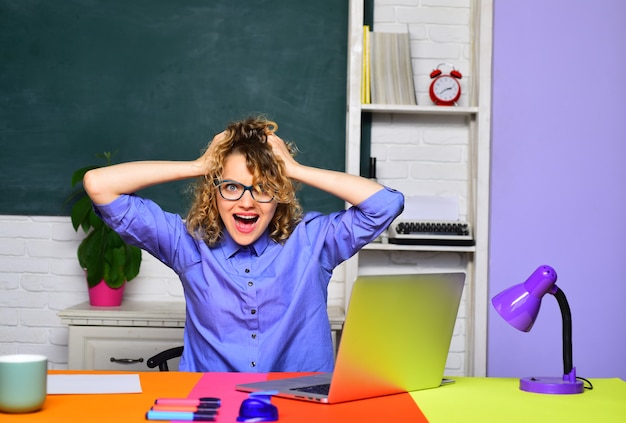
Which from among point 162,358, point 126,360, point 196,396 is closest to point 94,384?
point 196,396

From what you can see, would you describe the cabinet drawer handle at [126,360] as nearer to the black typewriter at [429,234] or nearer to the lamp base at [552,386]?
the black typewriter at [429,234]

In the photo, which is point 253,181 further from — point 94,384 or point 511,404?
point 511,404

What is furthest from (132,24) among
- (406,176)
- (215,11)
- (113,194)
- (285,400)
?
(285,400)

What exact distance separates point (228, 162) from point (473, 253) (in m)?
1.56

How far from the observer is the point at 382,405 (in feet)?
4.96

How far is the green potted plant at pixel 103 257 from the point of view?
320 cm

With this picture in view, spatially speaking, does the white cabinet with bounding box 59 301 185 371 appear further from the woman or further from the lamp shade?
the lamp shade

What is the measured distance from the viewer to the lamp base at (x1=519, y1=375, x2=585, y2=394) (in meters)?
1.68

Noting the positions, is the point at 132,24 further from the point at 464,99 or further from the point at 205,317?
the point at 205,317

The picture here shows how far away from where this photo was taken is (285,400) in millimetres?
1518

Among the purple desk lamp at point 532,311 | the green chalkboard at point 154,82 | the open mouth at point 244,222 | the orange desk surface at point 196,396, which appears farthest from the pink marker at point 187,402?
the green chalkboard at point 154,82

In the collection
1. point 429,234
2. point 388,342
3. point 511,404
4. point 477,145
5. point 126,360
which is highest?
point 477,145

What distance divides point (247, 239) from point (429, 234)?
1298mm

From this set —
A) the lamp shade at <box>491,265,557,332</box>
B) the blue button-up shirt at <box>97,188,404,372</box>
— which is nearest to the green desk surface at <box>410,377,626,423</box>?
the lamp shade at <box>491,265,557,332</box>
